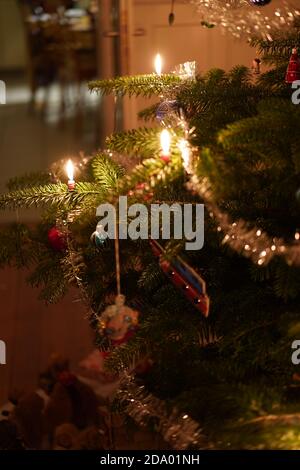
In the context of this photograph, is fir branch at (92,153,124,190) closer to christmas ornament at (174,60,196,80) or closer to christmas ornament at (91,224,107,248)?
christmas ornament at (91,224,107,248)

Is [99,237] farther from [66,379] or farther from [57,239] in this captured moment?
[66,379]

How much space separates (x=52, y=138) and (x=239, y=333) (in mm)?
3293

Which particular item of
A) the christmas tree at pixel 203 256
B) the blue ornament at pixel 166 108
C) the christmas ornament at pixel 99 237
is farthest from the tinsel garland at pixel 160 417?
the blue ornament at pixel 166 108

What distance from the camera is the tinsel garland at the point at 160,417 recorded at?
1.01 m

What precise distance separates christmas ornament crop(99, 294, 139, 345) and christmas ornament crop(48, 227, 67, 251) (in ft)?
0.90

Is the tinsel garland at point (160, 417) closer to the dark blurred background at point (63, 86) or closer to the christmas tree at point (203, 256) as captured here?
the christmas tree at point (203, 256)

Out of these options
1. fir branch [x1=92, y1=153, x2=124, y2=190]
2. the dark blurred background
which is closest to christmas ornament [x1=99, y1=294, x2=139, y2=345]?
fir branch [x1=92, y1=153, x2=124, y2=190]

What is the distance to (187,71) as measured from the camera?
1409 millimetres

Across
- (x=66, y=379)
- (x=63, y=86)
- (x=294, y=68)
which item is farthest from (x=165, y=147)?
(x=63, y=86)

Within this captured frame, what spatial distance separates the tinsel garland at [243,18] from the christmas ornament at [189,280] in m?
0.45

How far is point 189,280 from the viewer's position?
1.10m

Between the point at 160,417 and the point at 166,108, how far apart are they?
1.95ft

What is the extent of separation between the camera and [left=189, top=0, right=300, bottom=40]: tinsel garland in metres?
1.21
